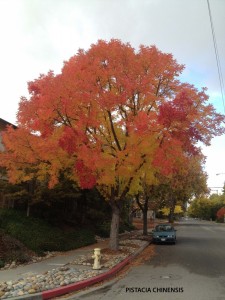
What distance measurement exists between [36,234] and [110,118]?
678cm

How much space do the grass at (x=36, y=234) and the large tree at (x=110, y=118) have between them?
2.34 m

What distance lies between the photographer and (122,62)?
56.6 feet

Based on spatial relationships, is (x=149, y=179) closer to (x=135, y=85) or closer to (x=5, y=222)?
(x=135, y=85)

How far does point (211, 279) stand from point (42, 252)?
8097 millimetres

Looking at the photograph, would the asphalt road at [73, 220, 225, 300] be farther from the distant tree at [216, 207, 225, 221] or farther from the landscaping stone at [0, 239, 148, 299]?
the distant tree at [216, 207, 225, 221]

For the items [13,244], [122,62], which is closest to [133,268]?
[13,244]

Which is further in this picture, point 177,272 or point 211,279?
point 177,272

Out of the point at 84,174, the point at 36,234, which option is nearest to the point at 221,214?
the point at 36,234

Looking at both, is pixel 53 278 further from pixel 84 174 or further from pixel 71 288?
pixel 84 174

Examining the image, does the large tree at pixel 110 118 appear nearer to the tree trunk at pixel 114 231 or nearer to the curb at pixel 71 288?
the tree trunk at pixel 114 231

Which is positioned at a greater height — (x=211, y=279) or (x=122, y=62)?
(x=122, y=62)

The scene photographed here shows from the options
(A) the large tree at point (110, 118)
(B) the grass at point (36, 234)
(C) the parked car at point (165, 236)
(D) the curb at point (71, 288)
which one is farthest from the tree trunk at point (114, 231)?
(C) the parked car at point (165, 236)

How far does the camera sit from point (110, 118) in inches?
686

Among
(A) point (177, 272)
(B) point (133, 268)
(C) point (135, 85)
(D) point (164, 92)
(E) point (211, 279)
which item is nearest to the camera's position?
(E) point (211, 279)
